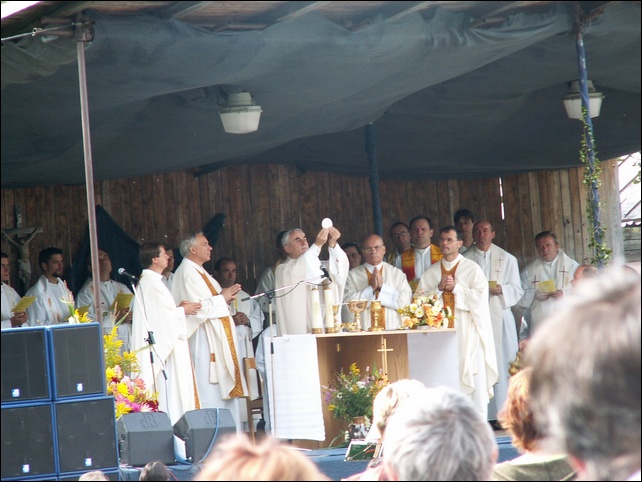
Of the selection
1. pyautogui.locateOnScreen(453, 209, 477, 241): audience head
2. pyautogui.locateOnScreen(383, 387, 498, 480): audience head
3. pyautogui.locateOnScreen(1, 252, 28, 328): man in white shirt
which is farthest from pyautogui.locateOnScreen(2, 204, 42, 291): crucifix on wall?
pyautogui.locateOnScreen(383, 387, 498, 480): audience head

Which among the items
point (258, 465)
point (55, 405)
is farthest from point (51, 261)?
point (258, 465)

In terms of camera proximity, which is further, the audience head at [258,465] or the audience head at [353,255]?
the audience head at [353,255]

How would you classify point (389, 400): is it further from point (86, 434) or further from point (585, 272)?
point (585, 272)

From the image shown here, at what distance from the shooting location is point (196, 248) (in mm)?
8375

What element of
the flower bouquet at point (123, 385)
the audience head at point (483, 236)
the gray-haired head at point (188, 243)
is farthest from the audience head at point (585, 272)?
the flower bouquet at point (123, 385)

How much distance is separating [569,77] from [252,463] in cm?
683

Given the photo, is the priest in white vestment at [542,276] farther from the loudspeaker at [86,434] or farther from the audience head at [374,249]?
the loudspeaker at [86,434]

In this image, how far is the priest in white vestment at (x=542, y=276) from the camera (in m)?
9.77

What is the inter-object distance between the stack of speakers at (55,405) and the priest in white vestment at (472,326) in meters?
4.23

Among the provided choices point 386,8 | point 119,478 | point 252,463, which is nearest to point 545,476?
point 252,463

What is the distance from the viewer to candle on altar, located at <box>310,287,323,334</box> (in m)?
7.81

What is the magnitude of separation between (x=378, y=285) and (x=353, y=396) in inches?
66.8

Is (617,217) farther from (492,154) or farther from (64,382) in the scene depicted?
(64,382)

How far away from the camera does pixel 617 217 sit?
11.4 m
